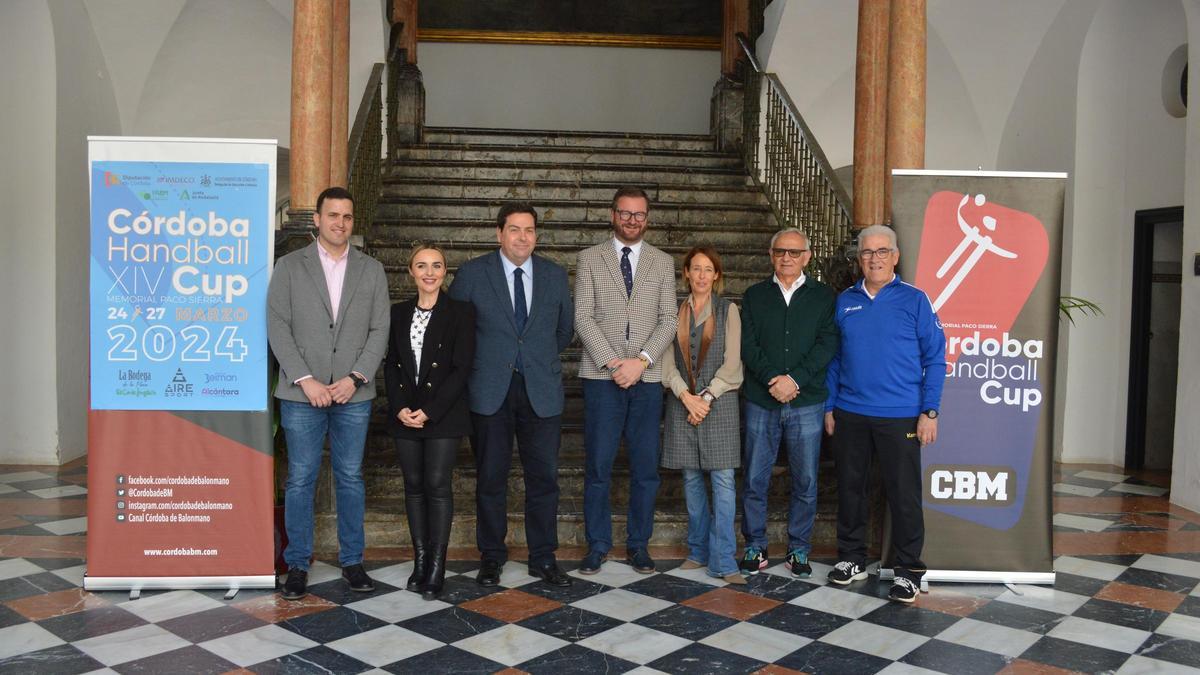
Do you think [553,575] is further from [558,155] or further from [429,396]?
[558,155]

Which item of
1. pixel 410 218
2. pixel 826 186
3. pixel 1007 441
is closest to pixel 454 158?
pixel 410 218

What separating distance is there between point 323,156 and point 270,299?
1225 mm

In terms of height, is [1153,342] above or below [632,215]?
below

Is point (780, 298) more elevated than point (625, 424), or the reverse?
point (780, 298)

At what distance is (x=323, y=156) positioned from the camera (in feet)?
16.6

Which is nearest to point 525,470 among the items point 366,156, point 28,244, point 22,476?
point 366,156

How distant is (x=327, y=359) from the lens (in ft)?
13.3

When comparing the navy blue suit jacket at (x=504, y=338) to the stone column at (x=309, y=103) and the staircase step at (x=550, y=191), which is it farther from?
the staircase step at (x=550, y=191)

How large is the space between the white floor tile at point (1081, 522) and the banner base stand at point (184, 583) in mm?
4319

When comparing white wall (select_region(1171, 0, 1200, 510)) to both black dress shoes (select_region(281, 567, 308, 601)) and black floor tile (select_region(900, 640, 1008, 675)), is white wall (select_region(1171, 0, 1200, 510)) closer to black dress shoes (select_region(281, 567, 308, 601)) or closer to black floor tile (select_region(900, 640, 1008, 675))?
black floor tile (select_region(900, 640, 1008, 675))

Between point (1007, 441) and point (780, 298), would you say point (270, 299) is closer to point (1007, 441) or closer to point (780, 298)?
point (780, 298)

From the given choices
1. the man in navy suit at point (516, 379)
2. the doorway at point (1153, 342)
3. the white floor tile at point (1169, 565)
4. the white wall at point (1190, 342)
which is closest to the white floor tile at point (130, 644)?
the man in navy suit at point (516, 379)

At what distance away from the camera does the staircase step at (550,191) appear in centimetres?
830

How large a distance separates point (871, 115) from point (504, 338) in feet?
8.45
